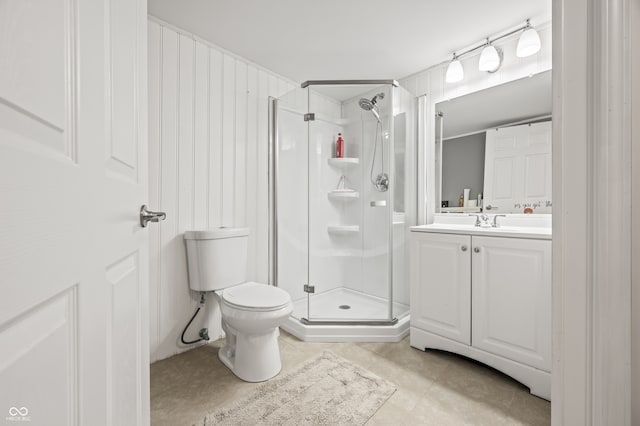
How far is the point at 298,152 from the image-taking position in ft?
8.20

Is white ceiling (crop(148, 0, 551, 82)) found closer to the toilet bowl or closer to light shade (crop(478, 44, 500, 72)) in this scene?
light shade (crop(478, 44, 500, 72))

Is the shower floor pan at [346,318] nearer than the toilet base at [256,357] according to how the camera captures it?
No

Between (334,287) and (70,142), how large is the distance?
8.11 feet

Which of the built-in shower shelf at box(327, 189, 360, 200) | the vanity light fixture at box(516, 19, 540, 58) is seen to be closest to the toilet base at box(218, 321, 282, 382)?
the built-in shower shelf at box(327, 189, 360, 200)

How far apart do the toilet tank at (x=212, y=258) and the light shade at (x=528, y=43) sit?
7.42 ft

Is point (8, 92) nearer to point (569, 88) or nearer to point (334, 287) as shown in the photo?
point (569, 88)

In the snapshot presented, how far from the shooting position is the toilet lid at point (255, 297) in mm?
1562

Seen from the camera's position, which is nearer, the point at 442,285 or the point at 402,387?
the point at 402,387

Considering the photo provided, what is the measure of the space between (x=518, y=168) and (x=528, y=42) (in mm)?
795

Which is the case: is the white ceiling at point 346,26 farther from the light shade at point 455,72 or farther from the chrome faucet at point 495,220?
the chrome faucet at point 495,220

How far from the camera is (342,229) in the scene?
8.68 ft

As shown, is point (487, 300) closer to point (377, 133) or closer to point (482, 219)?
point (482, 219)

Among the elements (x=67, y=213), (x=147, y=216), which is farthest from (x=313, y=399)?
(x=67, y=213)

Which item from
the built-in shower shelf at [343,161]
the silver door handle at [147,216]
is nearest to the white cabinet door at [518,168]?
the built-in shower shelf at [343,161]
